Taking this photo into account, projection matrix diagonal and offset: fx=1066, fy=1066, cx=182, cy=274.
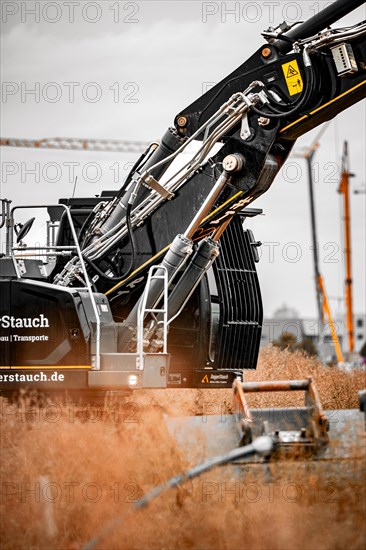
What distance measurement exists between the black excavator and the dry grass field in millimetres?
548

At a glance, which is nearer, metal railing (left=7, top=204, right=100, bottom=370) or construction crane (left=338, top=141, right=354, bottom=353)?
metal railing (left=7, top=204, right=100, bottom=370)

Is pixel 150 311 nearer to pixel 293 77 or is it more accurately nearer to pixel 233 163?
pixel 233 163

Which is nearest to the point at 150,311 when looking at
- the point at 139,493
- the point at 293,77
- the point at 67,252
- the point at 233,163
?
the point at 67,252

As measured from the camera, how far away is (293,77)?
11852 mm

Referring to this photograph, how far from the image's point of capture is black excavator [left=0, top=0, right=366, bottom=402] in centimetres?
1174

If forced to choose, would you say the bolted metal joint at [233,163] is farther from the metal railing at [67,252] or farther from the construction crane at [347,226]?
the construction crane at [347,226]

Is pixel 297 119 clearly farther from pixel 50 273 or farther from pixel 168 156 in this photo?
pixel 50 273

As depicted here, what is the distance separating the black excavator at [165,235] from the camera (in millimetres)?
11742

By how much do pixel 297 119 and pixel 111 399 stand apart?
153 inches

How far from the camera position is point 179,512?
9.77 meters

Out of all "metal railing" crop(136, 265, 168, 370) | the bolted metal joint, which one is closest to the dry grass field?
"metal railing" crop(136, 265, 168, 370)

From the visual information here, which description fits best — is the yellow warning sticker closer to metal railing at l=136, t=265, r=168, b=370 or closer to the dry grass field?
metal railing at l=136, t=265, r=168, b=370

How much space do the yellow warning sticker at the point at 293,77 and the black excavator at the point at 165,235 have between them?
0.5 inches

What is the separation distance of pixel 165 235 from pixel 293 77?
2.43 m
